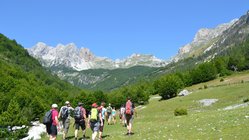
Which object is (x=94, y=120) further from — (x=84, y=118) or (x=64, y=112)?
(x=64, y=112)

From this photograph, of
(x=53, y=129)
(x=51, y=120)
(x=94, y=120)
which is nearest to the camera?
(x=51, y=120)

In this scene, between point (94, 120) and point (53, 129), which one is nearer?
point (53, 129)

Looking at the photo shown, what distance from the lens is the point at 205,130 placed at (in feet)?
88.9

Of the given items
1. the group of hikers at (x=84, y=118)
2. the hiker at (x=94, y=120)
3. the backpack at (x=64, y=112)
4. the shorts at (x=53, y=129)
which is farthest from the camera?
the backpack at (x=64, y=112)

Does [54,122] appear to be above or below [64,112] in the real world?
below

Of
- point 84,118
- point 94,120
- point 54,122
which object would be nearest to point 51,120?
point 54,122

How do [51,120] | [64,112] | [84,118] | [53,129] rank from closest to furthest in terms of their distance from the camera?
[51,120] → [53,129] → [84,118] → [64,112]

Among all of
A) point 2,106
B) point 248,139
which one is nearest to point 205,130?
point 248,139

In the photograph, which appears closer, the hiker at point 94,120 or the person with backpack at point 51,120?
the person with backpack at point 51,120

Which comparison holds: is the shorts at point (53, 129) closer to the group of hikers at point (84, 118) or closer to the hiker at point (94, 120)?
the group of hikers at point (84, 118)

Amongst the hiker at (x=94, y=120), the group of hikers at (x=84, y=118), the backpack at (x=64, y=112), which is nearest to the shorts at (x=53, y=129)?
the group of hikers at (x=84, y=118)

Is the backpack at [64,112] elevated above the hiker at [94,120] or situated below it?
above

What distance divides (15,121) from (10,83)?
53.8 m

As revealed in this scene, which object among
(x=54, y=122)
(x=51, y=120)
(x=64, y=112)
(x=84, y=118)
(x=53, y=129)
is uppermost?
(x=64, y=112)
